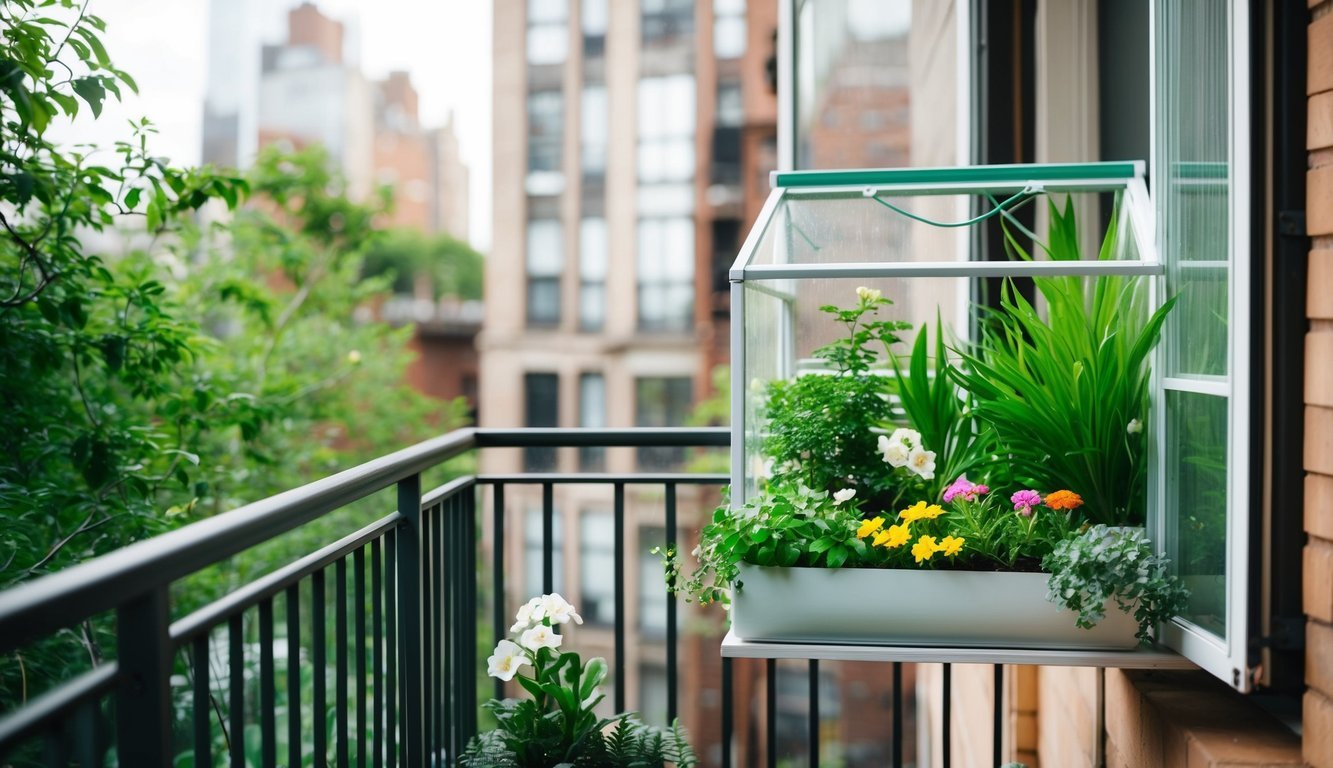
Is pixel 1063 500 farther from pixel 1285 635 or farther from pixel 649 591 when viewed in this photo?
pixel 649 591

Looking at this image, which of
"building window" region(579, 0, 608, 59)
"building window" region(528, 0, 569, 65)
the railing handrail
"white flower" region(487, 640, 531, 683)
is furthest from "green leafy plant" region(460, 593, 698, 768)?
"building window" region(528, 0, 569, 65)

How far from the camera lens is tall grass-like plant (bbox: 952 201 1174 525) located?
5.42ft

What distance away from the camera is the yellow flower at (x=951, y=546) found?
1565mm

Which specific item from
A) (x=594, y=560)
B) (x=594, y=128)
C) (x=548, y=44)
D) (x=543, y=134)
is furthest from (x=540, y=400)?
(x=548, y=44)

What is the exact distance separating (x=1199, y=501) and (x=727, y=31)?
14.1 m

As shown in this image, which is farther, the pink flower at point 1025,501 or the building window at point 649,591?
the building window at point 649,591

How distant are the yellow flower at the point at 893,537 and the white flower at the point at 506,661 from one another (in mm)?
737

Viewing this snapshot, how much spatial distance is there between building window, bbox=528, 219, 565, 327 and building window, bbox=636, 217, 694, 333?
53.4 inches

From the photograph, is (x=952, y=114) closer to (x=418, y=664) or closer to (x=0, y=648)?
(x=418, y=664)

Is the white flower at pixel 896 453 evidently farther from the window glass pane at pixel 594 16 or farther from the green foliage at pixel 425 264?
the green foliage at pixel 425 264

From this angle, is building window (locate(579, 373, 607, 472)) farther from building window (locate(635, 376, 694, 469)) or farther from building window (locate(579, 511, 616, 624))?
building window (locate(579, 511, 616, 624))

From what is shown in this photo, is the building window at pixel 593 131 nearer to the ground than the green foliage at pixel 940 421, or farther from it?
farther from it

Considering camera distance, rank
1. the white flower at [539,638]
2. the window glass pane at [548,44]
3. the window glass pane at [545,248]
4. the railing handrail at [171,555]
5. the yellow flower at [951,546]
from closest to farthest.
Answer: the railing handrail at [171,555] → the yellow flower at [951,546] → the white flower at [539,638] → the window glass pane at [548,44] → the window glass pane at [545,248]

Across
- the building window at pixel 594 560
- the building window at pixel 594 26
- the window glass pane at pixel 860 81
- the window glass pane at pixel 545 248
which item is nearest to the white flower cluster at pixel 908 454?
the window glass pane at pixel 860 81
